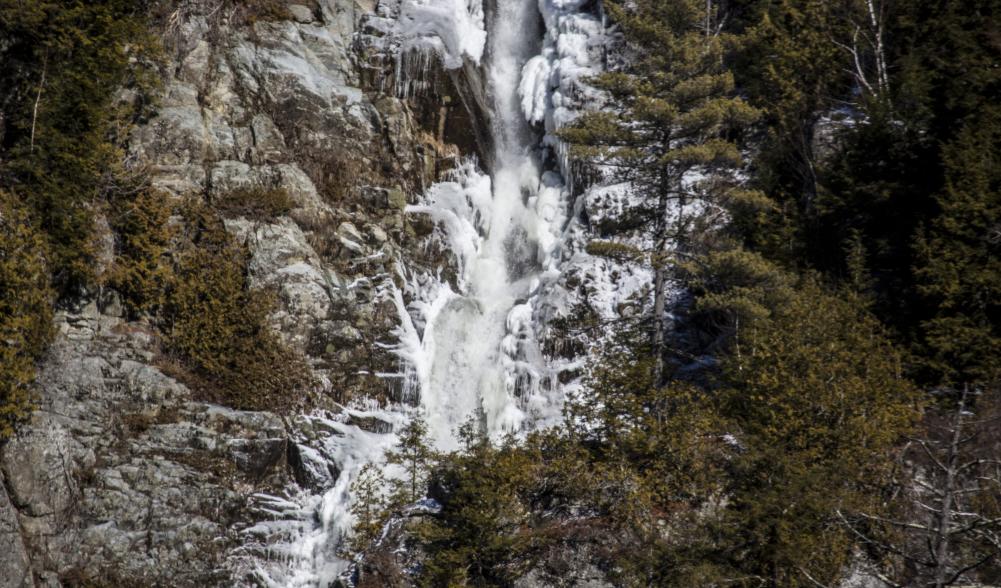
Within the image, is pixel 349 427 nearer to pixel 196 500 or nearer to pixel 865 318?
pixel 196 500

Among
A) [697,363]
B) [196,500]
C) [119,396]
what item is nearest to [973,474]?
[697,363]

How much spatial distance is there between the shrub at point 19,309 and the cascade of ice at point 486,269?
5.59m

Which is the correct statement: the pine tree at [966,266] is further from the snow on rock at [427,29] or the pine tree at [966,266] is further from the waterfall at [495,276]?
the snow on rock at [427,29]

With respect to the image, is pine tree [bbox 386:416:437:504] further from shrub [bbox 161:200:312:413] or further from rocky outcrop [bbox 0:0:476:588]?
shrub [bbox 161:200:312:413]

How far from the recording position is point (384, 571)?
1553cm

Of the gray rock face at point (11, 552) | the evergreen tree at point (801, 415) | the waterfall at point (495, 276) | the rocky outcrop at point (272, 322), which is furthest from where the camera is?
the waterfall at point (495, 276)

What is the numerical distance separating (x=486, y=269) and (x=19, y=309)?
1236 centimetres

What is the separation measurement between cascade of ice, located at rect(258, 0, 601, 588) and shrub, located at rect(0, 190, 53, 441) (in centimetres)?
559

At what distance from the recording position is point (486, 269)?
960 inches

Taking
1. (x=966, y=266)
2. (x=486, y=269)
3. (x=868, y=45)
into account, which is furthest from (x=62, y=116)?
(x=868, y=45)

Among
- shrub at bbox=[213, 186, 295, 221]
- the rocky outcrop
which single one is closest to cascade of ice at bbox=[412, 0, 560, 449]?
the rocky outcrop

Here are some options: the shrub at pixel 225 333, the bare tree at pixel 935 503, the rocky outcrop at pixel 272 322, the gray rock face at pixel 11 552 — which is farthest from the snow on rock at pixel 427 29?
the bare tree at pixel 935 503

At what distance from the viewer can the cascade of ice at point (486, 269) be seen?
19234 mm

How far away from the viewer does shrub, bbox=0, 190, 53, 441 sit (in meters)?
16.4
